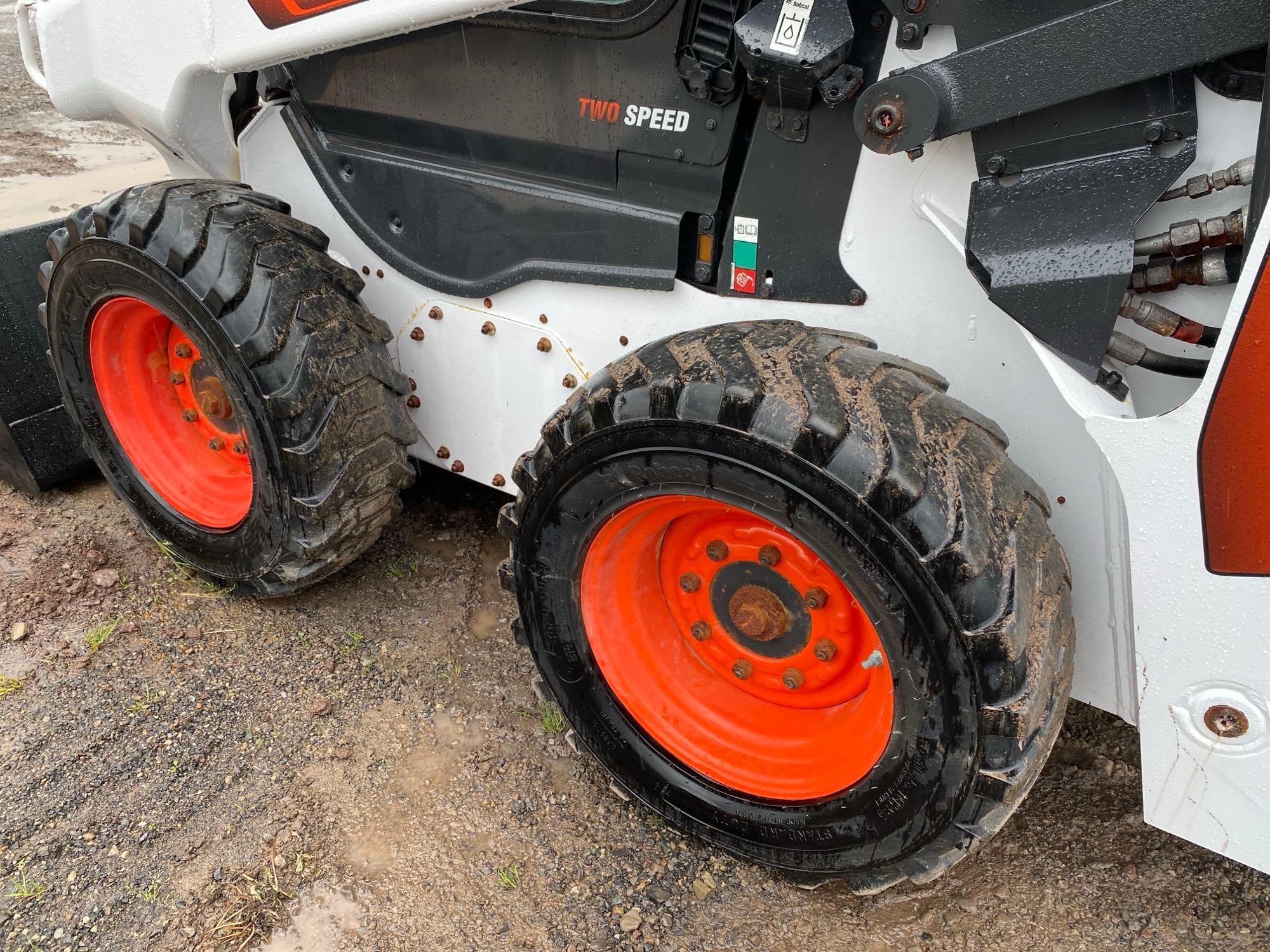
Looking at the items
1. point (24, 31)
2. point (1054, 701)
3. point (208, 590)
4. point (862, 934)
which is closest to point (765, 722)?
point (862, 934)

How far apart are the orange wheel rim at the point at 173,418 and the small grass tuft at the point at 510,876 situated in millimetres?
1260

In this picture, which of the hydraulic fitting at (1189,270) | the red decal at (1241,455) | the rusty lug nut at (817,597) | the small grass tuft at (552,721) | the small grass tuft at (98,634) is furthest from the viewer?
the small grass tuft at (98,634)

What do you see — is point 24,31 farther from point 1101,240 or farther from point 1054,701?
point 1054,701

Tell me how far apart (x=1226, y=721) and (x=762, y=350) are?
94 cm

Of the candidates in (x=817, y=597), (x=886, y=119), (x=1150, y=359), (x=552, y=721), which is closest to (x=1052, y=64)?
(x=886, y=119)

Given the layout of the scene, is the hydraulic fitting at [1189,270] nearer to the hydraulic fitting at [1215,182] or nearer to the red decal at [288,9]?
the hydraulic fitting at [1215,182]

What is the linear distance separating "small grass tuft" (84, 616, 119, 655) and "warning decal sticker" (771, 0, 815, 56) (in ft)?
7.78

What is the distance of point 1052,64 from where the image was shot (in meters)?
1.39

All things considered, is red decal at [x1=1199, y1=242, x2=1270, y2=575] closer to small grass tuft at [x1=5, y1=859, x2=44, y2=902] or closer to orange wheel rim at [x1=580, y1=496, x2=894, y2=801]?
orange wheel rim at [x1=580, y1=496, x2=894, y2=801]

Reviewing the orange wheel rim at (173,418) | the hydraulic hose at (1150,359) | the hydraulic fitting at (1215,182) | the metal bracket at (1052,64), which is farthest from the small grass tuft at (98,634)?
the hydraulic fitting at (1215,182)

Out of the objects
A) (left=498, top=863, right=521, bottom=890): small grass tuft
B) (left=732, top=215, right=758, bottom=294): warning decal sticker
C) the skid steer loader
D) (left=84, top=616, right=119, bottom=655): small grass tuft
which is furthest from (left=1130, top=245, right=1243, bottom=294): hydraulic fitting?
(left=84, top=616, right=119, bottom=655): small grass tuft

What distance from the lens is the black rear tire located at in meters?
2.22

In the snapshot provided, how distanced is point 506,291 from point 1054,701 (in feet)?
4.83

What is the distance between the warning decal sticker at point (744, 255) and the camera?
6.23 ft
